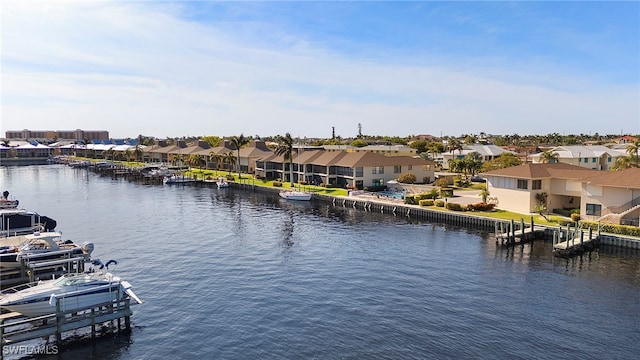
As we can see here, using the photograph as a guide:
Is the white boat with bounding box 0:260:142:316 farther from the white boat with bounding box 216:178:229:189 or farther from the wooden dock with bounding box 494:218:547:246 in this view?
the white boat with bounding box 216:178:229:189

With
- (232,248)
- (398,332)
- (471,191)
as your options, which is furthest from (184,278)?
(471,191)

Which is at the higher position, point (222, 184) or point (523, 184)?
point (523, 184)

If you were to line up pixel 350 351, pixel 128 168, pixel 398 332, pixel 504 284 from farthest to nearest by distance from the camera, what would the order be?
pixel 128 168, pixel 504 284, pixel 398 332, pixel 350 351

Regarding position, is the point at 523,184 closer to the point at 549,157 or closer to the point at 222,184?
the point at 549,157

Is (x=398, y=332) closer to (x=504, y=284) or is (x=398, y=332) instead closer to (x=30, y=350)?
(x=504, y=284)

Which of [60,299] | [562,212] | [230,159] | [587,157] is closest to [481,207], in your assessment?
[562,212]

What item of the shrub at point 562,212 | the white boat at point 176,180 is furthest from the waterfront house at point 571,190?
the white boat at point 176,180

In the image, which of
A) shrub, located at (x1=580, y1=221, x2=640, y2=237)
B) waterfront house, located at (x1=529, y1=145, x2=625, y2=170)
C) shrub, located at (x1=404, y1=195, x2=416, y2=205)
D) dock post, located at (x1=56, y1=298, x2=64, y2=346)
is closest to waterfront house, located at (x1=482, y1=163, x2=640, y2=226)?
shrub, located at (x1=580, y1=221, x2=640, y2=237)
